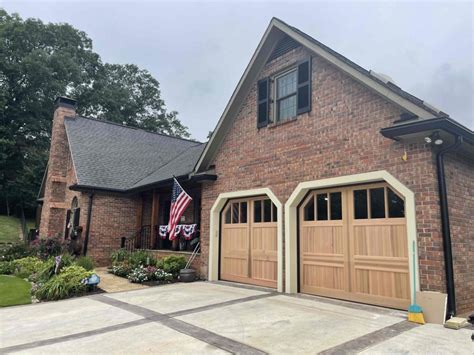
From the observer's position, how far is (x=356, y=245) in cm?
716

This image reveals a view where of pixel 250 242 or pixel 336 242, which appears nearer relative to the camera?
pixel 336 242

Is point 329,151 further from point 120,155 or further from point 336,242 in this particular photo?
point 120,155

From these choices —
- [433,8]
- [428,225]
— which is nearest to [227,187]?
[428,225]

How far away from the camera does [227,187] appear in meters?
10.5

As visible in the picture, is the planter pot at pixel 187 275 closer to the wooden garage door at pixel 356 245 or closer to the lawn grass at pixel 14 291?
the wooden garage door at pixel 356 245

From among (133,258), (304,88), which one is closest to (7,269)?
(133,258)

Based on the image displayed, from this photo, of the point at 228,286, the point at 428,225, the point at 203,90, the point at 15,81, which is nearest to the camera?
the point at 428,225

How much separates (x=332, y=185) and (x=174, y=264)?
6.19 metres

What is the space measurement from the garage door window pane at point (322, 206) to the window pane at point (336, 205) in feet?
0.60

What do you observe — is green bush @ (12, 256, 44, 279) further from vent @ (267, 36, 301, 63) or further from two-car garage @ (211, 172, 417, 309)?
vent @ (267, 36, 301, 63)

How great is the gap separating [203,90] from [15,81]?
1849 cm

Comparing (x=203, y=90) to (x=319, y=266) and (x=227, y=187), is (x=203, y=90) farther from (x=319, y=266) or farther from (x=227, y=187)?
(x=319, y=266)

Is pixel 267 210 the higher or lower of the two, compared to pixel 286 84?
lower

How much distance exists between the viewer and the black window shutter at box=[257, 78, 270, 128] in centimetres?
971
